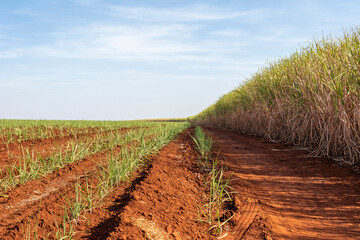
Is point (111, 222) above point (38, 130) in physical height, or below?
below

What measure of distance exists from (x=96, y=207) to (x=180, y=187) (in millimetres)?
1104

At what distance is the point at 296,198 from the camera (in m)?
3.42

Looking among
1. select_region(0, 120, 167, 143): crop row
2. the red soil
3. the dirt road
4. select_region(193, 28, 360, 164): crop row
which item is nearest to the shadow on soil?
the red soil

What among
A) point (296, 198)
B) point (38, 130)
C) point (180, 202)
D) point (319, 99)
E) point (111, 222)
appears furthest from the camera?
point (38, 130)

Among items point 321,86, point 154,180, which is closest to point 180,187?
point 154,180

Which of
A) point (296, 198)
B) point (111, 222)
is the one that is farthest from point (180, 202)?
point (296, 198)

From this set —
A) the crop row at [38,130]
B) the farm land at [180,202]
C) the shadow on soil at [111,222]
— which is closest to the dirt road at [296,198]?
the farm land at [180,202]

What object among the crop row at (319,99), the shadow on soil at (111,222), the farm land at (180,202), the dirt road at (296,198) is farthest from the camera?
the crop row at (319,99)

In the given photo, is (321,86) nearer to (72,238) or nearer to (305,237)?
(305,237)

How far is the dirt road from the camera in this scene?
262 cm

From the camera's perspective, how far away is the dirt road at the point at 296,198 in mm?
2617

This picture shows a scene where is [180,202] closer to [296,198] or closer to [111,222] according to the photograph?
[111,222]

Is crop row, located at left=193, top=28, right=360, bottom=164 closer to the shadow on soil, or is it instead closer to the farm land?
the farm land

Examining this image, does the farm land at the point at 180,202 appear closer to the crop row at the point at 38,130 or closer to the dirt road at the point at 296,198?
the dirt road at the point at 296,198
